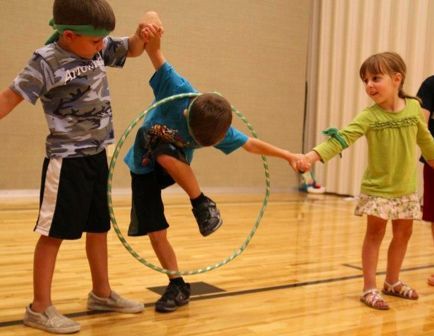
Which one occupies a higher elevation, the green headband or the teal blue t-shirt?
the green headband

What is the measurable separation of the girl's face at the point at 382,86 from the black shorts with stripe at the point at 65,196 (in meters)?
1.38

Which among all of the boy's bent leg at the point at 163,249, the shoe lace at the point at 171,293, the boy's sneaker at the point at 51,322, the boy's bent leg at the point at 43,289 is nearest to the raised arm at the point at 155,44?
the boy's bent leg at the point at 163,249

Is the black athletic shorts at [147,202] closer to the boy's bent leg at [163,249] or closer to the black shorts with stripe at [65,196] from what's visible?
the boy's bent leg at [163,249]

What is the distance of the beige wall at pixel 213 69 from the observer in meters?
6.20

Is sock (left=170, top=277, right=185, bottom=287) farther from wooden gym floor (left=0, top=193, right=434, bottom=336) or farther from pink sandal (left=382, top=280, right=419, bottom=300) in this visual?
pink sandal (left=382, top=280, right=419, bottom=300)

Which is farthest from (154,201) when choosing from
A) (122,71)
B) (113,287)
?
(122,71)

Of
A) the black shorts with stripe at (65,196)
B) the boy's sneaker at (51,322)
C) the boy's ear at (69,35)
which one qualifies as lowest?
the boy's sneaker at (51,322)

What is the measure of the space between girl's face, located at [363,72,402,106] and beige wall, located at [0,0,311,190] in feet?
14.1

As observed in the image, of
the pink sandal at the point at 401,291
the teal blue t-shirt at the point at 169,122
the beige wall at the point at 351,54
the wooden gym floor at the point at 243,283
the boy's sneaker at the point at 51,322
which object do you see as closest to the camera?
the boy's sneaker at the point at 51,322

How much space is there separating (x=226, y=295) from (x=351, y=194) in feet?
17.4

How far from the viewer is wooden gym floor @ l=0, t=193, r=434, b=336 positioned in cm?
242

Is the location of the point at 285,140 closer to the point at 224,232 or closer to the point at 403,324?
the point at 224,232

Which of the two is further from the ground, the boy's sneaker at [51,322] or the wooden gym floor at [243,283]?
the boy's sneaker at [51,322]

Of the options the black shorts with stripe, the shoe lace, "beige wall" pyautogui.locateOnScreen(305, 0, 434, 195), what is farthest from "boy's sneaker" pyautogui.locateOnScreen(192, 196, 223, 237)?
"beige wall" pyautogui.locateOnScreen(305, 0, 434, 195)
